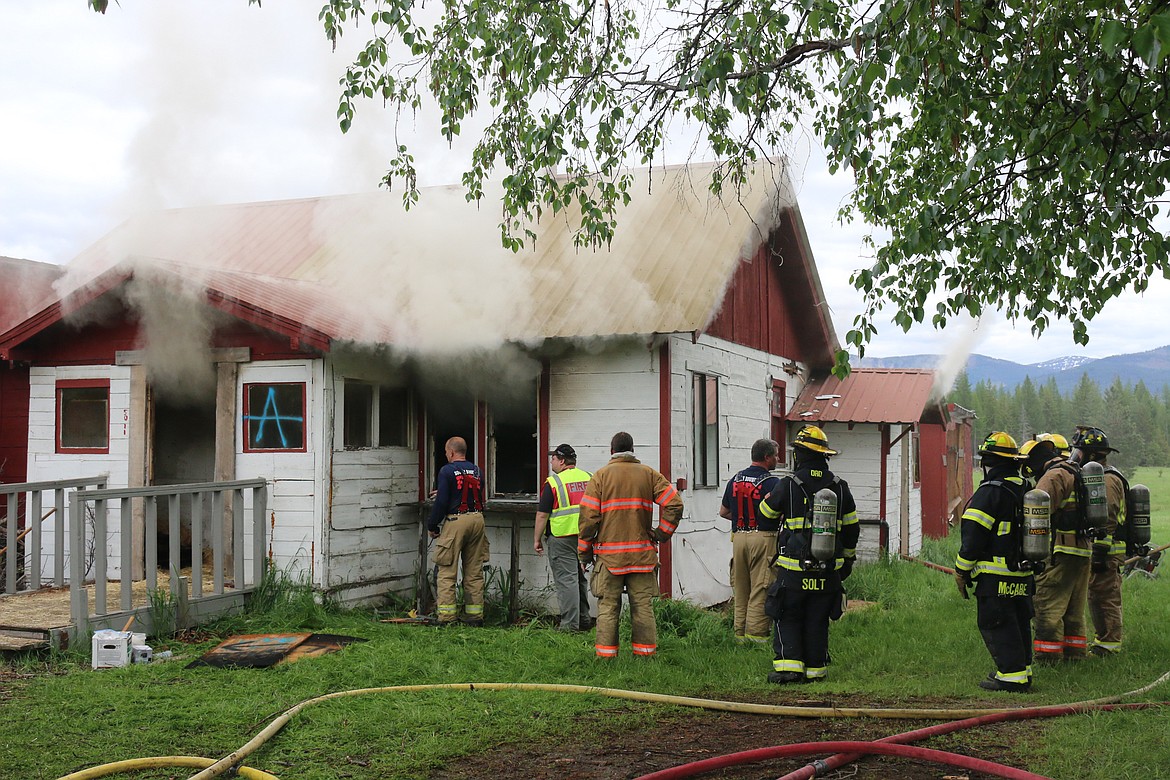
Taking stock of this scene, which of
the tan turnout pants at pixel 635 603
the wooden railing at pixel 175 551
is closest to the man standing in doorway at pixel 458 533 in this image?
the wooden railing at pixel 175 551

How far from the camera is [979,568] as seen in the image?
22.7 ft

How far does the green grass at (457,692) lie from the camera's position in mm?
5285

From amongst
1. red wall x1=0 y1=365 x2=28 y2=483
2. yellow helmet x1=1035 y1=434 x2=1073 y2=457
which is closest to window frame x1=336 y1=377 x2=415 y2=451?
red wall x1=0 y1=365 x2=28 y2=483

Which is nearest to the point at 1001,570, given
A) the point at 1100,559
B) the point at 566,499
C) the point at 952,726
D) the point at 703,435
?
the point at 952,726

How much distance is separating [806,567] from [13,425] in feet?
29.3

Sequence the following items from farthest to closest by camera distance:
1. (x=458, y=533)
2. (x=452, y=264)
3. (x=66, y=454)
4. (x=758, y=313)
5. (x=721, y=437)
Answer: (x=758, y=313)
(x=721, y=437)
(x=452, y=264)
(x=66, y=454)
(x=458, y=533)

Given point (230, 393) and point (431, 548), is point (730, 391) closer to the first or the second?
point (431, 548)

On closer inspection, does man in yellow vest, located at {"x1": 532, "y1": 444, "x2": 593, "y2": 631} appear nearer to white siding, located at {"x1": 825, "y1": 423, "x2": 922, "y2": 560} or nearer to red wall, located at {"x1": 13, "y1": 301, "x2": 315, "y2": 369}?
red wall, located at {"x1": 13, "y1": 301, "x2": 315, "y2": 369}

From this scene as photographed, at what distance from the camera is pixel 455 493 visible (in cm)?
980

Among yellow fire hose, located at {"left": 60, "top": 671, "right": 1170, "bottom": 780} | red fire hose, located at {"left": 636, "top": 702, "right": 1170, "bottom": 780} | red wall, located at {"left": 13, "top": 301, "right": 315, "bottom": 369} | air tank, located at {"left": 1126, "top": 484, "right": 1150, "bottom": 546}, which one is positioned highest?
red wall, located at {"left": 13, "top": 301, "right": 315, "bottom": 369}

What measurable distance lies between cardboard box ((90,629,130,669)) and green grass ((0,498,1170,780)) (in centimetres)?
17

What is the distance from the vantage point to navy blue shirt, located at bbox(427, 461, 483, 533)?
9.73m

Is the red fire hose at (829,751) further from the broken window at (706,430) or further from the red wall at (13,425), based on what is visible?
the red wall at (13,425)

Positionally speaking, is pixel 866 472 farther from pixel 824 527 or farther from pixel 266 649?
pixel 266 649
